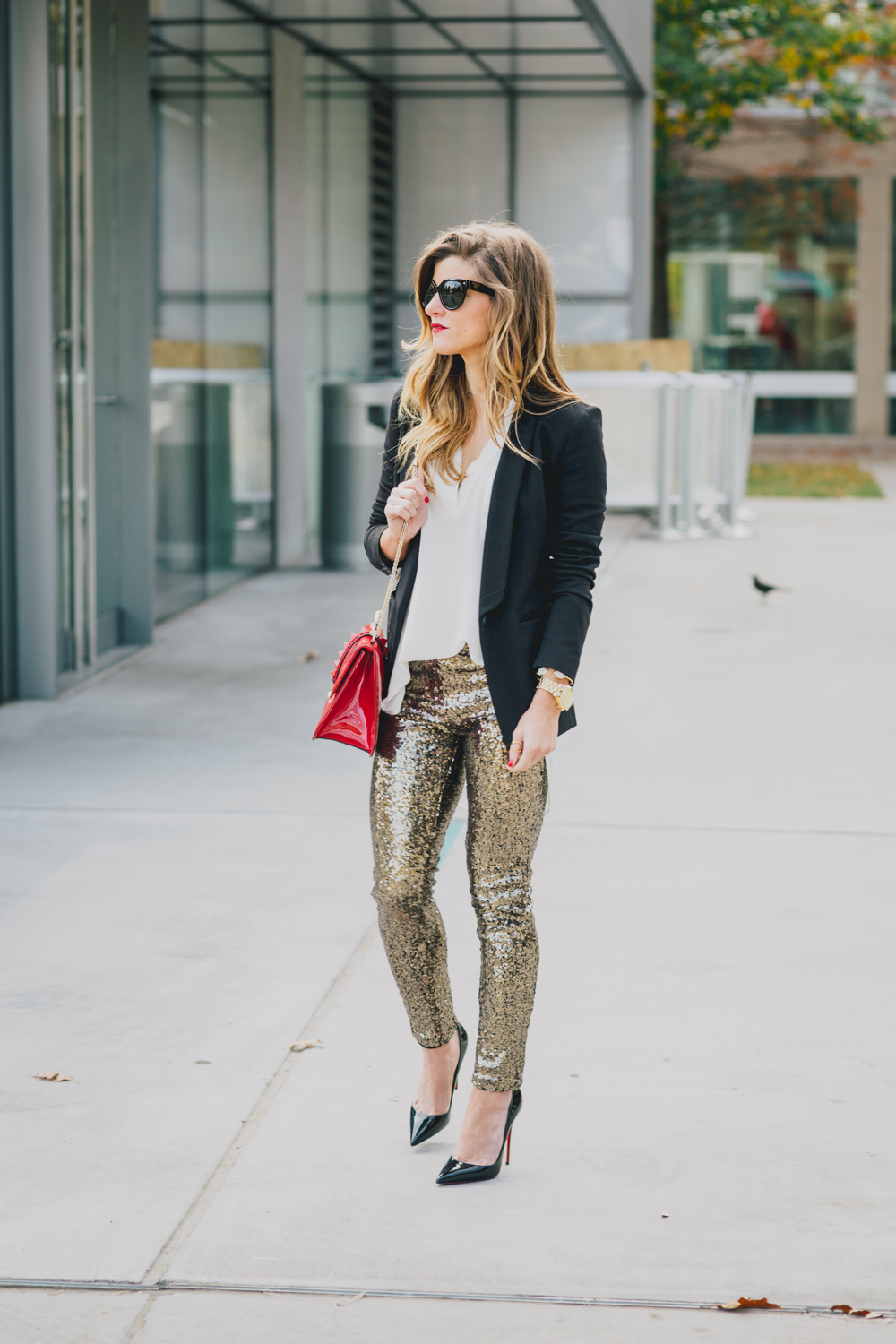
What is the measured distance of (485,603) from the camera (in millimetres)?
3012

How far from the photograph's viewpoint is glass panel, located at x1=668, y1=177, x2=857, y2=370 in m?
29.5

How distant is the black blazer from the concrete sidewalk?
50cm

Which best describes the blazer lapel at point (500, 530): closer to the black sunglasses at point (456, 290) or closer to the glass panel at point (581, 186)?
the black sunglasses at point (456, 290)

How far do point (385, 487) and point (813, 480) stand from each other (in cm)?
1857

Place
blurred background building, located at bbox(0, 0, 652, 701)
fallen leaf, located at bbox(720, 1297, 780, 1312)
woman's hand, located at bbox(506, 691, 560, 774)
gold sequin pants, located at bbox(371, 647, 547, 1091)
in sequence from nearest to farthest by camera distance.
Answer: fallen leaf, located at bbox(720, 1297, 780, 1312)
woman's hand, located at bbox(506, 691, 560, 774)
gold sequin pants, located at bbox(371, 647, 547, 1091)
blurred background building, located at bbox(0, 0, 652, 701)

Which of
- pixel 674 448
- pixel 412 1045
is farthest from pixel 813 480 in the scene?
pixel 412 1045

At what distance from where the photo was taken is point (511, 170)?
55.4ft

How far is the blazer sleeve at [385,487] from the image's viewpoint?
319 cm

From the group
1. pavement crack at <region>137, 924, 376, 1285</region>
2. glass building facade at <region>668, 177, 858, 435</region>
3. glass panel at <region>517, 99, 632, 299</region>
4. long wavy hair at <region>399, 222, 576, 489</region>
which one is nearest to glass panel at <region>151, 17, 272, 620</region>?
glass panel at <region>517, 99, 632, 299</region>

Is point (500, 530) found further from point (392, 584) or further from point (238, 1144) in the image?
point (238, 1144)

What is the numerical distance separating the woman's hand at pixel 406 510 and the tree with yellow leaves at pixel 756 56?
1955 cm

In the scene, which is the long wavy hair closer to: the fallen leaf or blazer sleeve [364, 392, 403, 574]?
blazer sleeve [364, 392, 403, 574]

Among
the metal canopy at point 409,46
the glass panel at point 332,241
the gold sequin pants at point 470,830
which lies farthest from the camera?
the glass panel at point 332,241

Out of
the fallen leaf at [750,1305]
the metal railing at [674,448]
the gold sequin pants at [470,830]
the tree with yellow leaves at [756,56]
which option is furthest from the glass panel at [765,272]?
the fallen leaf at [750,1305]
